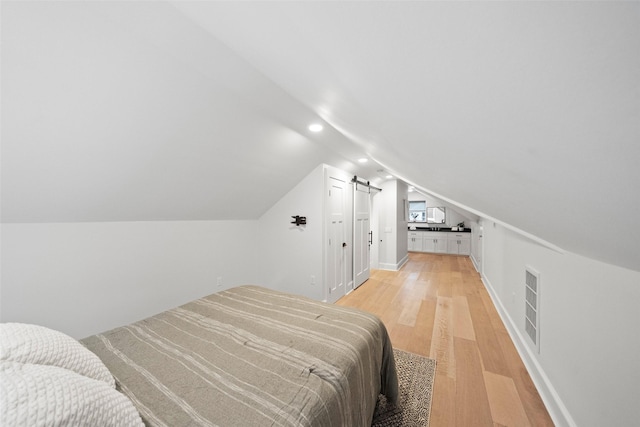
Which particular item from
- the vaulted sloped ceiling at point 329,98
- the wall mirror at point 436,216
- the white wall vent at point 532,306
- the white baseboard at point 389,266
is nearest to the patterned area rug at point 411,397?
the white wall vent at point 532,306

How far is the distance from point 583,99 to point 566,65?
65 mm

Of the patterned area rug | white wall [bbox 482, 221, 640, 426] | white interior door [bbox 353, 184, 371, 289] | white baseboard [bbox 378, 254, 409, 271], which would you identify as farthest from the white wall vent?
white baseboard [bbox 378, 254, 409, 271]

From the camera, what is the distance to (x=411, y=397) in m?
1.82

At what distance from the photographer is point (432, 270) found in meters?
5.60

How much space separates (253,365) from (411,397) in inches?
52.9

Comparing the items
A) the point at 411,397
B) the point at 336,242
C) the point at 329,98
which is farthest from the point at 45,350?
the point at 336,242

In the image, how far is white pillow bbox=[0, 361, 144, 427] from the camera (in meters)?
0.60

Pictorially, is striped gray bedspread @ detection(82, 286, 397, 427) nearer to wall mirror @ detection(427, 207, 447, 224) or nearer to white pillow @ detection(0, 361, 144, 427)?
white pillow @ detection(0, 361, 144, 427)

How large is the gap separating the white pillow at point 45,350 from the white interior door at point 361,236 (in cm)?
374

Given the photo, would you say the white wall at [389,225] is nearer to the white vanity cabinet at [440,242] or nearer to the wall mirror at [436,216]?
the white vanity cabinet at [440,242]

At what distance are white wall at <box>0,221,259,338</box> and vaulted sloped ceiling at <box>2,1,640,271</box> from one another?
0.21 m

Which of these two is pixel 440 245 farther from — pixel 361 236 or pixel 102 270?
pixel 102 270

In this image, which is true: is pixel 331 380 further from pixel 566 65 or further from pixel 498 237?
pixel 498 237

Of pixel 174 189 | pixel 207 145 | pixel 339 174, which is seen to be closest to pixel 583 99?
pixel 207 145
